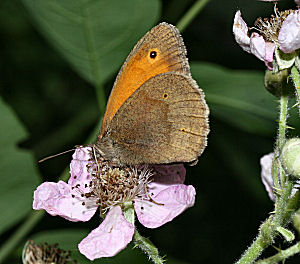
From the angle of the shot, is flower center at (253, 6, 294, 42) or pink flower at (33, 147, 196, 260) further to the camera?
flower center at (253, 6, 294, 42)

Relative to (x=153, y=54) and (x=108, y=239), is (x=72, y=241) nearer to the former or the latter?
(x=108, y=239)

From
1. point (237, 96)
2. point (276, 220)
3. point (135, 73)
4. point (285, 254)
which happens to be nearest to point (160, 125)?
point (135, 73)

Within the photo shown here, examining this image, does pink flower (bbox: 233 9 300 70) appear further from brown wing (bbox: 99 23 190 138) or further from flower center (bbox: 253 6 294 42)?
brown wing (bbox: 99 23 190 138)

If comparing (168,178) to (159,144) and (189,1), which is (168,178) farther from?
(189,1)

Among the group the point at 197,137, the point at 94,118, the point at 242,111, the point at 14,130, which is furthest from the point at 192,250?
the point at 197,137

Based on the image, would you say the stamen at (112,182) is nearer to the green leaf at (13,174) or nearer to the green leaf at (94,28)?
the green leaf at (13,174)

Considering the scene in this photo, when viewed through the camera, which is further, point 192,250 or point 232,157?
point 192,250

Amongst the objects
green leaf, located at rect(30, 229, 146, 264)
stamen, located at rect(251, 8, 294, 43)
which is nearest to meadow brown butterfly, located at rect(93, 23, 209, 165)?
stamen, located at rect(251, 8, 294, 43)
